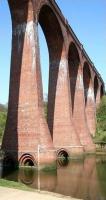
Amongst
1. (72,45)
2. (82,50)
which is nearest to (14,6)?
(72,45)

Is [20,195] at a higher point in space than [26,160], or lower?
lower

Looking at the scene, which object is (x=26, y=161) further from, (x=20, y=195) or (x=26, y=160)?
(x=20, y=195)

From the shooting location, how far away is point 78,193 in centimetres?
1071

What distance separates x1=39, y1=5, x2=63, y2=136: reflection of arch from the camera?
2375 cm

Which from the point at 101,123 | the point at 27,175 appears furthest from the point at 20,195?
the point at 101,123

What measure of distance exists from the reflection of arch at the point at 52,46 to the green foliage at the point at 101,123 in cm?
804

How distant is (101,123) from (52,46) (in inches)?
549

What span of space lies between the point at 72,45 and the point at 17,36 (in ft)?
34.4

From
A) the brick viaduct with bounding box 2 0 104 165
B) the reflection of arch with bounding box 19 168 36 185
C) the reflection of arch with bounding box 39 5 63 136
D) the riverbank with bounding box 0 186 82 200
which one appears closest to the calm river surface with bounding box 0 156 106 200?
the reflection of arch with bounding box 19 168 36 185

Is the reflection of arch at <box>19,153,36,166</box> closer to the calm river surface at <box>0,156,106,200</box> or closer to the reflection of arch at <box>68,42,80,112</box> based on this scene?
the calm river surface at <box>0,156,106,200</box>

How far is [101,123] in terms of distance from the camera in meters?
37.1

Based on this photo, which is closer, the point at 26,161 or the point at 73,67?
the point at 26,161

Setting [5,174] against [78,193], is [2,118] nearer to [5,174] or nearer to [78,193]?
[5,174]

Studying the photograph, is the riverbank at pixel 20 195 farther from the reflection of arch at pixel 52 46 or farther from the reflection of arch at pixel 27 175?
the reflection of arch at pixel 52 46
